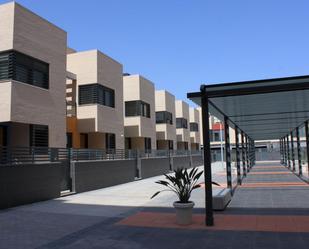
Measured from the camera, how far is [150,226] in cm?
941

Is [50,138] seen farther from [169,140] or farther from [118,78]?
[169,140]

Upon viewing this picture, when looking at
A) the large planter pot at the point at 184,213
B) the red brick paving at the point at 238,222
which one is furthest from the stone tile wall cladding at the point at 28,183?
the large planter pot at the point at 184,213

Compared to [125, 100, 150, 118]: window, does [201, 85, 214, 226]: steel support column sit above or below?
below

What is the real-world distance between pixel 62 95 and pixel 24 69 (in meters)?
3.25

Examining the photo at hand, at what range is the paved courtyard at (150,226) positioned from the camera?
7598 mm

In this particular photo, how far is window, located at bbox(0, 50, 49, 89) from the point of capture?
16203 mm

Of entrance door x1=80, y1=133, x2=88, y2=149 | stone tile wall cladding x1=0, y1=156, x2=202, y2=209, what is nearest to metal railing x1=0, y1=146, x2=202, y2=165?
stone tile wall cladding x1=0, y1=156, x2=202, y2=209

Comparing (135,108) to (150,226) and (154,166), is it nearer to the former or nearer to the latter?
(154,166)

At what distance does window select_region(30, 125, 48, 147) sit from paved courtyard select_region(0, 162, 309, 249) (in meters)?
4.38

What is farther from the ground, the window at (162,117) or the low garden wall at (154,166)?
the window at (162,117)

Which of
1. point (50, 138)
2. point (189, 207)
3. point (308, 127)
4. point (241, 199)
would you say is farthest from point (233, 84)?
point (308, 127)

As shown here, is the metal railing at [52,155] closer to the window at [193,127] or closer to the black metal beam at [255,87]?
the black metal beam at [255,87]

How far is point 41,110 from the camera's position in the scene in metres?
17.9

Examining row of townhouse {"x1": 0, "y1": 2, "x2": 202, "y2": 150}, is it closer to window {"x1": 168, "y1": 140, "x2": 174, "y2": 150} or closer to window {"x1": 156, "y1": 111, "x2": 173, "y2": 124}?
window {"x1": 156, "y1": 111, "x2": 173, "y2": 124}
